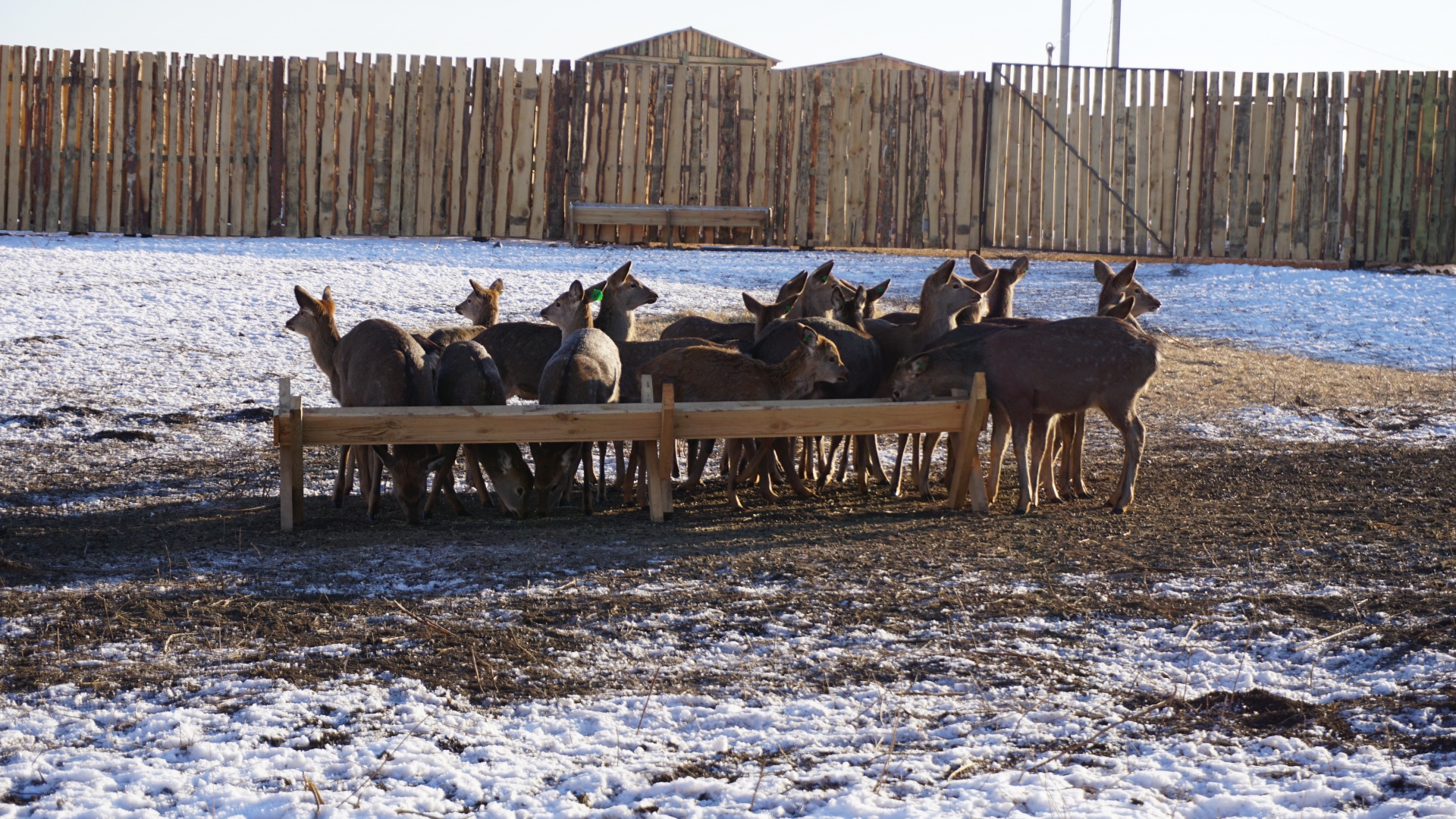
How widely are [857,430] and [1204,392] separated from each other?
20.2ft

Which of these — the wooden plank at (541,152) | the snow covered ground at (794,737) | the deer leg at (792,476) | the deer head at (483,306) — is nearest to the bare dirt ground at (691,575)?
the snow covered ground at (794,737)

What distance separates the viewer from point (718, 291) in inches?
704

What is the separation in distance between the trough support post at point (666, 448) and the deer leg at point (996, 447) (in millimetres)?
2300

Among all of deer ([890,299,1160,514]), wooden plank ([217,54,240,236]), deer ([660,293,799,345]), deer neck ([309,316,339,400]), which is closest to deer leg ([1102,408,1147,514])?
deer ([890,299,1160,514])

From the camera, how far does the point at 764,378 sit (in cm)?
1021

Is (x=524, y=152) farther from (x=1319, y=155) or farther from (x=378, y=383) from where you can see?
(x=1319, y=155)

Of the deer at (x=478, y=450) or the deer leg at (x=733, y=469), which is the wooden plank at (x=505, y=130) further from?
the deer leg at (x=733, y=469)

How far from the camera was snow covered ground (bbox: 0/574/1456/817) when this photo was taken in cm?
433

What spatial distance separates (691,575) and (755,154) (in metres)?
14.9

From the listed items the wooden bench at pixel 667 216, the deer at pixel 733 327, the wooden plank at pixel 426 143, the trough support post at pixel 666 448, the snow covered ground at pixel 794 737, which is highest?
the wooden plank at pixel 426 143

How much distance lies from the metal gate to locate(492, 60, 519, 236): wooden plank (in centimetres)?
743

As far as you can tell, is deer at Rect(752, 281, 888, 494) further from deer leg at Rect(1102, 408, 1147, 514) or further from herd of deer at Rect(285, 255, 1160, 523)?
deer leg at Rect(1102, 408, 1147, 514)

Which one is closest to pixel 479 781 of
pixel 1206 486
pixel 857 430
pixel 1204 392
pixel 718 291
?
pixel 857 430

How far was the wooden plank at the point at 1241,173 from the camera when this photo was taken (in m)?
21.3
